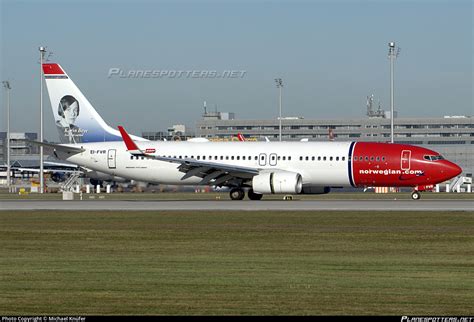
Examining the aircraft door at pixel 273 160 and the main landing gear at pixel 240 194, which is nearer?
the aircraft door at pixel 273 160

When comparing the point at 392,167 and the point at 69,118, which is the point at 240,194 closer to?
the point at 392,167

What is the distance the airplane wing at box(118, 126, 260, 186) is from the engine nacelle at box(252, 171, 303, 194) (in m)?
1.22

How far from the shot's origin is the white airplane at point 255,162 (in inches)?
2210

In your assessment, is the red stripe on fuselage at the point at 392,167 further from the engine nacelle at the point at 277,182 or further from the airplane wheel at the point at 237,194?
the airplane wheel at the point at 237,194

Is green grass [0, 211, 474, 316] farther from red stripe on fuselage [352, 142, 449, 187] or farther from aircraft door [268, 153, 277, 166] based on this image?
aircraft door [268, 153, 277, 166]

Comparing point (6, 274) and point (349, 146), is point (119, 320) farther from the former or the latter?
point (349, 146)

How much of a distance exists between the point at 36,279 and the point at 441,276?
902 cm

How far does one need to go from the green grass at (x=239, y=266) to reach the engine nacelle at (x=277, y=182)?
48.5ft

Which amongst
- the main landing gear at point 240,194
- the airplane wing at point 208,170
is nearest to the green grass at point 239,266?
the airplane wing at point 208,170

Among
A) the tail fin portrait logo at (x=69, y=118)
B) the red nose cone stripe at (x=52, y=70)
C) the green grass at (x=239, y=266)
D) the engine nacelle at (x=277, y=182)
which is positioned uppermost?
the red nose cone stripe at (x=52, y=70)

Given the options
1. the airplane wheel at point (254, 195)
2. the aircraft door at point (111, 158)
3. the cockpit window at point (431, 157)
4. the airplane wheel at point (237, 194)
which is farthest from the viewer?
the aircraft door at point (111, 158)

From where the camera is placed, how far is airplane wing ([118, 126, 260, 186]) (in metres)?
56.6

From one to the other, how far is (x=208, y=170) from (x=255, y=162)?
3.12 metres

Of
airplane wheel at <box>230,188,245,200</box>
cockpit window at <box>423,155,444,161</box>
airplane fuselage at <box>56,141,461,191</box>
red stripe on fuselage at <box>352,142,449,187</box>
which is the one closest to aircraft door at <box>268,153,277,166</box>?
airplane fuselage at <box>56,141,461,191</box>
